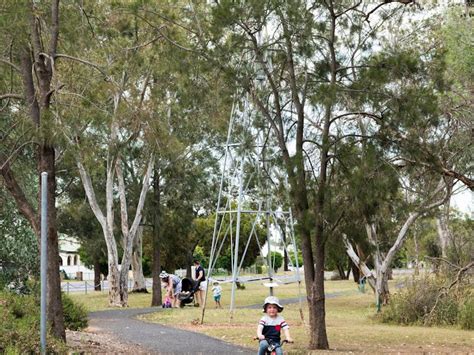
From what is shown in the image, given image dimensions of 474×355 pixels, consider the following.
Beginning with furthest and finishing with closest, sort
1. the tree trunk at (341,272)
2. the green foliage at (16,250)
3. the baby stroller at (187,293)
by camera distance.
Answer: the tree trunk at (341,272), the baby stroller at (187,293), the green foliage at (16,250)

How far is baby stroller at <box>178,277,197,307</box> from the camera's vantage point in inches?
1146

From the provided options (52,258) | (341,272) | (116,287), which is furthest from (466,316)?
(341,272)

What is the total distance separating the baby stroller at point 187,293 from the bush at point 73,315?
39.1 feet

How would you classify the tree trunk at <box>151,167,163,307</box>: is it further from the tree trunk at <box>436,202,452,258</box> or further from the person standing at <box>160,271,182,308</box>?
the tree trunk at <box>436,202,452,258</box>

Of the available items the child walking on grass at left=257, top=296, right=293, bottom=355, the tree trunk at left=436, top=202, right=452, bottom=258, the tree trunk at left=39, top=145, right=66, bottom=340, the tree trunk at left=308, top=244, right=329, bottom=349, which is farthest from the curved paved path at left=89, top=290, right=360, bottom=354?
the tree trunk at left=436, top=202, right=452, bottom=258

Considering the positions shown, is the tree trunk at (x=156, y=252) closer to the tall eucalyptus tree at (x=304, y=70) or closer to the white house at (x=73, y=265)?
the tall eucalyptus tree at (x=304, y=70)

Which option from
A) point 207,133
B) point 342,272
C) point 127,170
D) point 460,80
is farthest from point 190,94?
point 342,272

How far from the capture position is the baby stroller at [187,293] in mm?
29109

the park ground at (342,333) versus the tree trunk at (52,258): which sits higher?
the tree trunk at (52,258)

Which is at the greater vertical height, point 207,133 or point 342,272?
point 207,133

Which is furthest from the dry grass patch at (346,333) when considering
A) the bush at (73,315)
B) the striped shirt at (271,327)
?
the bush at (73,315)

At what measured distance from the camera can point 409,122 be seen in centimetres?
1380

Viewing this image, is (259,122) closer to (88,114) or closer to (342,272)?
(88,114)

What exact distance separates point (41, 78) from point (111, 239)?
61.0 feet
